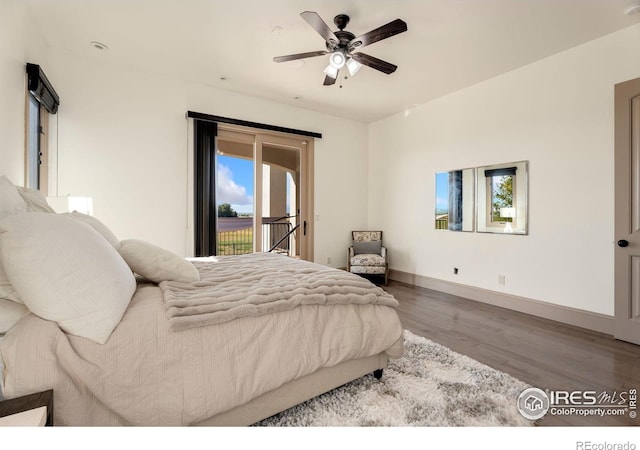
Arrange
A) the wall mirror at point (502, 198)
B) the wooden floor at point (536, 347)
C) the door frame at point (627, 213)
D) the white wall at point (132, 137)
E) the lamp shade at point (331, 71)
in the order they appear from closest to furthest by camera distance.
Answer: the wooden floor at point (536, 347), the door frame at point (627, 213), the lamp shade at point (331, 71), the white wall at point (132, 137), the wall mirror at point (502, 198)

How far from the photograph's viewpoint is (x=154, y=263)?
171 centimetres

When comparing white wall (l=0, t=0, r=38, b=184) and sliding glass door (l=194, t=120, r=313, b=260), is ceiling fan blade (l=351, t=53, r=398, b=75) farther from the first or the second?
white wall (l=0, t=0, r=38, b=184)

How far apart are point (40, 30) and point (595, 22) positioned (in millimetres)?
5272

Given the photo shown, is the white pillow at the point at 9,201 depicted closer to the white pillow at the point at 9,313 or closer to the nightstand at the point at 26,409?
the white pillow at the point at 9,313

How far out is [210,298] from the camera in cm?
145

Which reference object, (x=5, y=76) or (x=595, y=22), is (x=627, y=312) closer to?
(x=595, y=22)

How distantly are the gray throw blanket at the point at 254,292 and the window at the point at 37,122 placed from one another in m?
2.18

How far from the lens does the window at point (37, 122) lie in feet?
8.41

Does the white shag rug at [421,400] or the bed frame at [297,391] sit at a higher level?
the bed frame at [297,391]

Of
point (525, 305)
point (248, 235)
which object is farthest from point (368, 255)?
point (525, 305)

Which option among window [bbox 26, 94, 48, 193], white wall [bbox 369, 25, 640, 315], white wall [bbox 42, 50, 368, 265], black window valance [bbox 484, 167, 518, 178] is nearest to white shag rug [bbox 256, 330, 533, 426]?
white wall [bbox 369, 25, 640, 315]

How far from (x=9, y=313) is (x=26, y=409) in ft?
1.37

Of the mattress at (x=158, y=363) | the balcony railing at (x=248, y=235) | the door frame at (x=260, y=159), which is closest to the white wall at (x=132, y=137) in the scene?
the door frame at (x=260, y=159)

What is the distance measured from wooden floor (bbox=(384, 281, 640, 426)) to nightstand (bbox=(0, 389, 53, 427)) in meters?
2.27
